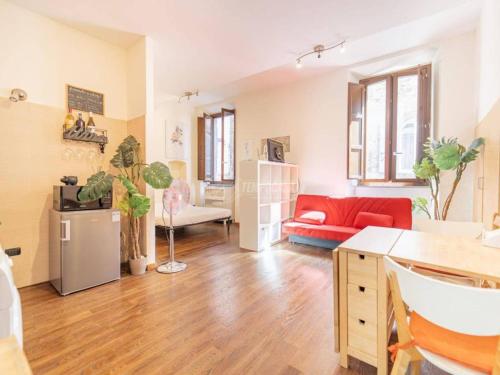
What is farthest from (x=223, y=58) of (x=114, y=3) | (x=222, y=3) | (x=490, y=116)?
(x=490, y=116)

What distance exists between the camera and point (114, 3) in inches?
89.4

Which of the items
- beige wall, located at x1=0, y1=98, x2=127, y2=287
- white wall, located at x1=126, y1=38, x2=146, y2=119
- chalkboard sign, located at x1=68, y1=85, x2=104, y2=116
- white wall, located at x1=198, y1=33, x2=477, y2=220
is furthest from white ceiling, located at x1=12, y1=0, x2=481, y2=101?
beige wall, located at x1=0, y1=98, x2=127, y2=287

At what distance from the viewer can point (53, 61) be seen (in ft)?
8.53

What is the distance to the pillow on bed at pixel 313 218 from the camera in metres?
3.96

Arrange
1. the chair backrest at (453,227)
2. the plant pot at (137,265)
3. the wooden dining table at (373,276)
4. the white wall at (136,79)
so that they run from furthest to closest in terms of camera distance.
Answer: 1. the white wall at (136,79)
2. the plant pot at (137,265)
3. the chair backrest at (453,227)
4. the wooden dining table at (373,276)

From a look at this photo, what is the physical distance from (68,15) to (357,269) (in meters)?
3.61

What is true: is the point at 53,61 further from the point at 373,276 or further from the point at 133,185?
the point at 373,276

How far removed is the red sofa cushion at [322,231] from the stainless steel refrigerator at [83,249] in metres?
2.63

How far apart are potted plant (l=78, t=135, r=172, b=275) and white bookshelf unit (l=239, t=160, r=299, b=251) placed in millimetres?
1491

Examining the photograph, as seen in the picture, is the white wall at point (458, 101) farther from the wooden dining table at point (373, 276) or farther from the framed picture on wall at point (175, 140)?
the framed picture on wall at point (175, 140)

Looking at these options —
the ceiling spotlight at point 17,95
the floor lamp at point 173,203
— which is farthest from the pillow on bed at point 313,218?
the ceiling spotlight at point 17,95

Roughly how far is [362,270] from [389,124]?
373cm

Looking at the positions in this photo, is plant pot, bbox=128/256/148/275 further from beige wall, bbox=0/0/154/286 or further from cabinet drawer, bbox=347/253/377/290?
cabinet drawer, bbox=347/253/377/290

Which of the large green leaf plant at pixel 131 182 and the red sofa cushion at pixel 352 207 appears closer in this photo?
the large green leaf plant at pixel 131 182
